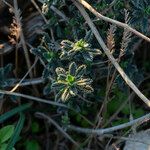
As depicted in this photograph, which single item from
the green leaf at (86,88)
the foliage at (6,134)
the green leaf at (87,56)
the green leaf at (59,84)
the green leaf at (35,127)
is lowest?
the green leaf at (35,127)

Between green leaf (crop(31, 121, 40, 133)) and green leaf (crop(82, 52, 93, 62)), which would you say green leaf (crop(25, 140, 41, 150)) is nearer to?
green leaf (crop(31, 121, 40, 133))

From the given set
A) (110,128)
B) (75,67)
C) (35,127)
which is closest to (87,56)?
(75,67)

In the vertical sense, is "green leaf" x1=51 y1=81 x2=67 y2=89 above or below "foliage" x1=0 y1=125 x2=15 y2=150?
above

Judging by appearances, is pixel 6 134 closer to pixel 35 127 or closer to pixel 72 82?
pixel 35 127

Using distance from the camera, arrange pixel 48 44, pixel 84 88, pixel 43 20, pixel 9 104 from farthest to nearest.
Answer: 1. pixel 9 104
2. pixel 43 20
3. pixel 48 44
4. pixel 84 88

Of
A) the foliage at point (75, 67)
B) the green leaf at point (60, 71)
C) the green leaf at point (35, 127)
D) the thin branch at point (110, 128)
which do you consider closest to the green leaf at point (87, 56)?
the foliage at point (75, 67)

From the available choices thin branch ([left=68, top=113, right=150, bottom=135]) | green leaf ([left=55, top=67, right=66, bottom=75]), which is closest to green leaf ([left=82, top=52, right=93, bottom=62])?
green leaf ([left=55, top=67, right=66, bottom=75])

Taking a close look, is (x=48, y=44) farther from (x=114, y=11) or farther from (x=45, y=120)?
(x=45, y=120)

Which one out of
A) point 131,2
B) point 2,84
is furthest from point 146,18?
point 2,84

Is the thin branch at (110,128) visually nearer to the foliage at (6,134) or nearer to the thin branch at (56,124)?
the thin branch at (56,124)

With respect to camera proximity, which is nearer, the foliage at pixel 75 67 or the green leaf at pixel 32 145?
the foliage at pixel 75 67

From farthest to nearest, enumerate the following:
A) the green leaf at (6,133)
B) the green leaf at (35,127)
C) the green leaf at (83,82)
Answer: the green leaf at (35,127) < the green leaf at (6,133) < the green leaf at (83,82)
